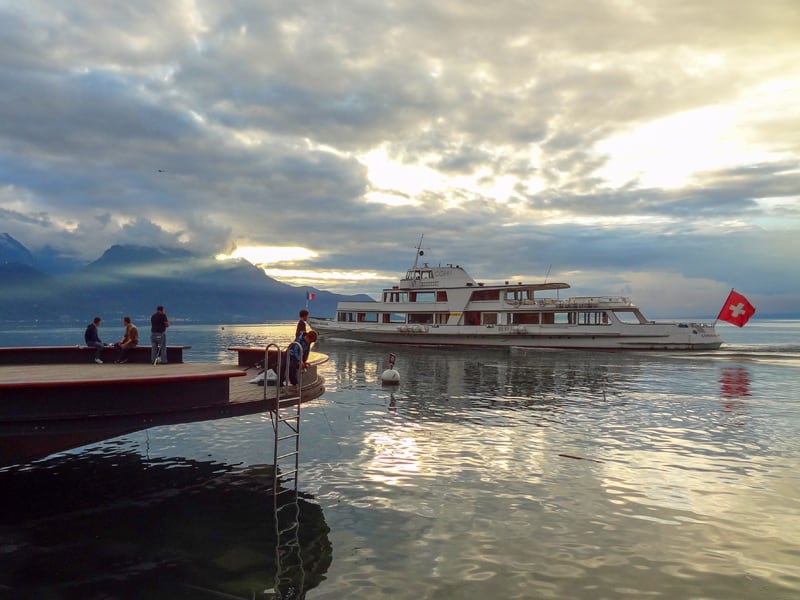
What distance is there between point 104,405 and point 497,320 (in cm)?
5248

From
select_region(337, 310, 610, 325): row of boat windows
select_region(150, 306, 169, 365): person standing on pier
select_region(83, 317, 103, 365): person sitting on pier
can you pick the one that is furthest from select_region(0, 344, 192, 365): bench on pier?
select_region(337, 310, 610, 325): row of boat windows

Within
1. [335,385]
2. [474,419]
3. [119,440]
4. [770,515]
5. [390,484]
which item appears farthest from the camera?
[335,385]

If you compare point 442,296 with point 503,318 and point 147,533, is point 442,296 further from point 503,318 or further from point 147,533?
point 147,533

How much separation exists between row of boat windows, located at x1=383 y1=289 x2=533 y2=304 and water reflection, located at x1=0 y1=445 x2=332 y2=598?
48.5 m

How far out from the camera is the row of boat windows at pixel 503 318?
5653 cm

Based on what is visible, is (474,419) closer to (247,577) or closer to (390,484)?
(390,484)

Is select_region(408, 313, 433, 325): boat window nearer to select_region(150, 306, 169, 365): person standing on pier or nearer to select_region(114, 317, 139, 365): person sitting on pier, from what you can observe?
select_region(114, 317, 139, 365): person sitting on pier

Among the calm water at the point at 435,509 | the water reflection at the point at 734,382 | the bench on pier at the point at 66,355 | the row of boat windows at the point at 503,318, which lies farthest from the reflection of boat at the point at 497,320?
the bench on pier at the point at 66,355

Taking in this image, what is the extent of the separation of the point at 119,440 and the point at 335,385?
47.2ft

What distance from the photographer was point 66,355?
1716cm

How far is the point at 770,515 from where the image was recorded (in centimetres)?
1003

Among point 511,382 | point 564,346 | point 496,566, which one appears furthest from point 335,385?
point 564,346

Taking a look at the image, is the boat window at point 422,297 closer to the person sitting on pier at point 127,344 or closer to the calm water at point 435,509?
the calm water at point 435,509

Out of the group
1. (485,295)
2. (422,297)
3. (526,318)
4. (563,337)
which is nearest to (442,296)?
(422,297)
